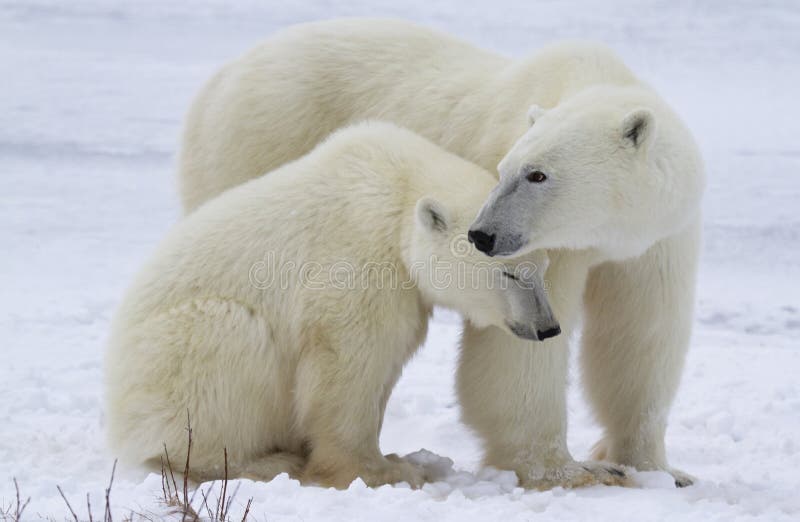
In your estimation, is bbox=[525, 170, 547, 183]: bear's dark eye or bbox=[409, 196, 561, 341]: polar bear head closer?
bbox=[525, 170, 547, 183]: bear's dark eye

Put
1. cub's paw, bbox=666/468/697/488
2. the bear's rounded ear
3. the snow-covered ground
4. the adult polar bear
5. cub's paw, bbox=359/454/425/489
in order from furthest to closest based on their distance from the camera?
cub's paw, bbox=666/468/697/488, cub's paw, bbox=359/454/425/489, the snow-covered ground, the adult polar bear, the bear's rounded ear

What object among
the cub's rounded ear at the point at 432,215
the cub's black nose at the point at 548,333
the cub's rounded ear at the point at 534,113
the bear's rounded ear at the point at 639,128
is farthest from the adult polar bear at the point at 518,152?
the cub's rounded ear at the point at 432,215

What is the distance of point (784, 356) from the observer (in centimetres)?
577

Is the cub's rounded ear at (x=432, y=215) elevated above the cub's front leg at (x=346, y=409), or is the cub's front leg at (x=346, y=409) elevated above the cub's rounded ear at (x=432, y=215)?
the cub's rounded ear at (x=432, y=215)

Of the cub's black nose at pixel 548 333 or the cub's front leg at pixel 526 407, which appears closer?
the cub's black nose at pixel 548 333

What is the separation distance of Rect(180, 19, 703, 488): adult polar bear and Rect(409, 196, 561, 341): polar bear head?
0.21 m

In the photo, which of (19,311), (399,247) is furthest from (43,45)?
(399,247)

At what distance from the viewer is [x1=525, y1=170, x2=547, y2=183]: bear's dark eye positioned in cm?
329

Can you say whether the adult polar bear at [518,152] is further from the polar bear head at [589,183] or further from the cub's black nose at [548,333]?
the cub's black nose at [548,333]

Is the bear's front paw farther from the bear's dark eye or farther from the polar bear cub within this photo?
the bear's dark eye

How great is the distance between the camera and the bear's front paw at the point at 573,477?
3824 millimetres

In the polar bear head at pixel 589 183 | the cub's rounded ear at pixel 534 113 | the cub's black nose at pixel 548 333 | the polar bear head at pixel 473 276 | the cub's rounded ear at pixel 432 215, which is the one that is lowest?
A: the cub's black nose at pixel 548 333

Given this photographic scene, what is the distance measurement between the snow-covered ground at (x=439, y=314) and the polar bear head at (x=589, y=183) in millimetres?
849

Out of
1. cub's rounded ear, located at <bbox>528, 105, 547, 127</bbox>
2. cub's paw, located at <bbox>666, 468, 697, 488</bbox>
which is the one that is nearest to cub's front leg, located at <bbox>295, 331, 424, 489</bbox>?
cub's rounded ear, located at <bbox>528, 105, 547, 127</bbox>
